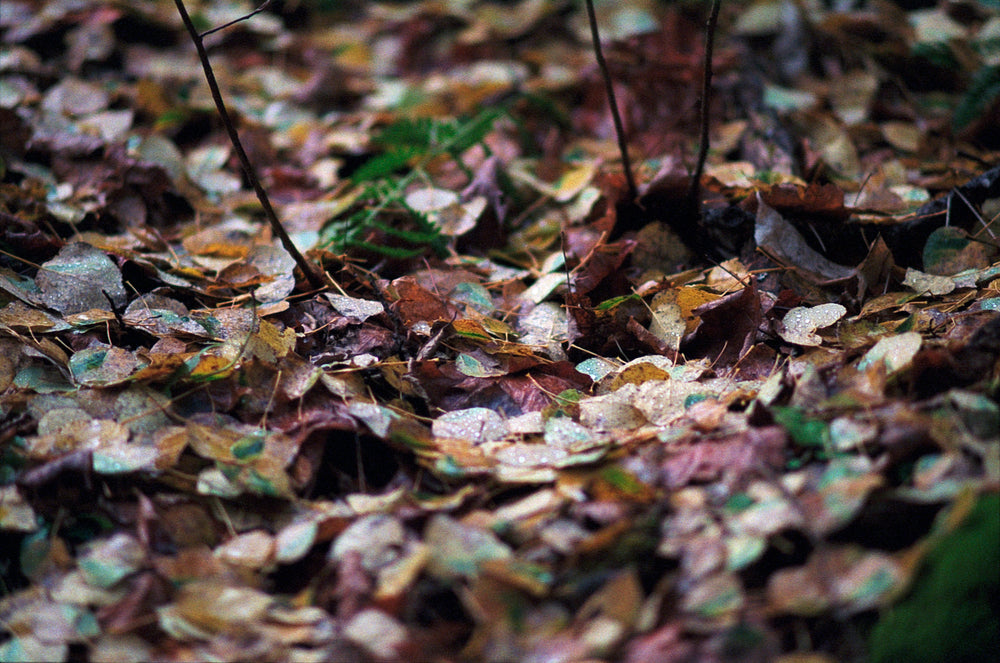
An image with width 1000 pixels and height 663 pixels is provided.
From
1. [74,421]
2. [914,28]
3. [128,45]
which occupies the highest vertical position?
[128,45]

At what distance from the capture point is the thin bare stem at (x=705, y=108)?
1054mm

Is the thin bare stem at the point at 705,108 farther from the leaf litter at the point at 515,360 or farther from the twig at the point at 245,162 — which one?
the twig at the point at 245,162

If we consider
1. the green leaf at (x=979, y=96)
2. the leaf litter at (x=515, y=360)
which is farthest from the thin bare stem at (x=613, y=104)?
the green leaf at (x=979, y=96)

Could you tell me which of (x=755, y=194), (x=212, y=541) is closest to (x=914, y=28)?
(x=755, y=194)

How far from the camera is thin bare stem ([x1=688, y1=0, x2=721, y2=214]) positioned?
3.46ft

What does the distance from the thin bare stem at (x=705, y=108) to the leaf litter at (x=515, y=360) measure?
0.13ft

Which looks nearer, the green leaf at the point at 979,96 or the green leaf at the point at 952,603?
the green leaf at the point at 952,603

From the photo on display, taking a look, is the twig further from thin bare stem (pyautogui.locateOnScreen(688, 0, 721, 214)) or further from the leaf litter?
thin bare stem (pyautogui.locateOnScreen(688, 0, 721, 214))

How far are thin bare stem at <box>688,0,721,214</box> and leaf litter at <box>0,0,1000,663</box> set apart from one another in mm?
40

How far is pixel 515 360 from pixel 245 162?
46cm

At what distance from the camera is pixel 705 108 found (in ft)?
3.67

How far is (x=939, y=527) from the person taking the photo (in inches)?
24.0

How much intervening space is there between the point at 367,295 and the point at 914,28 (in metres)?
1.46

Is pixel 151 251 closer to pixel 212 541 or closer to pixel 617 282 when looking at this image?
pixel 212 541
